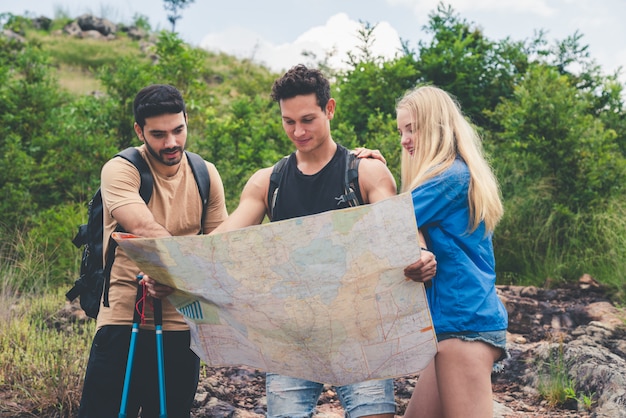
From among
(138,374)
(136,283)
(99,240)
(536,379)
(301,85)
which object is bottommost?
(536,379)

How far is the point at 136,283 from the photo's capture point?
3.20 metres

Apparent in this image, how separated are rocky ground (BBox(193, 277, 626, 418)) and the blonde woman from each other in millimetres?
2380

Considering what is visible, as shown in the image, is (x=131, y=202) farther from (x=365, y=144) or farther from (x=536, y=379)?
(x=365, y=144)

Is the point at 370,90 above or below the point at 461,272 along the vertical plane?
above

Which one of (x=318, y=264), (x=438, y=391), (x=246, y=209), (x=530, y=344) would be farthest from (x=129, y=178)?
(x=530, y=344)

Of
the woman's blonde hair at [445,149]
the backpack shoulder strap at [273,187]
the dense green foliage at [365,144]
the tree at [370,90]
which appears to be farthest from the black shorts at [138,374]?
the tree at [370,90]

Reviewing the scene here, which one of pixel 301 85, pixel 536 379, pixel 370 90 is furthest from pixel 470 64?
pixel 301 85

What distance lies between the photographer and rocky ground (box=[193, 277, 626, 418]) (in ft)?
15.7

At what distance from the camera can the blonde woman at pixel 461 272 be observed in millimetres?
2543

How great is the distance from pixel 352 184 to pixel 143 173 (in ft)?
3.41

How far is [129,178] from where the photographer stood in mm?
3150

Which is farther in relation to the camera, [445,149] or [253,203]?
[253,203]

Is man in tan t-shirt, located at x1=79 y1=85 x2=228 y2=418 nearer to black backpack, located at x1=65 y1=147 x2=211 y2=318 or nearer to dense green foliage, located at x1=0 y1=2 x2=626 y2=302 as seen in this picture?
black backpack, located at x1=65 y1=147 x2=211 y2=318

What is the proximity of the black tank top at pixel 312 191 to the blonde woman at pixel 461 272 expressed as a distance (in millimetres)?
355
